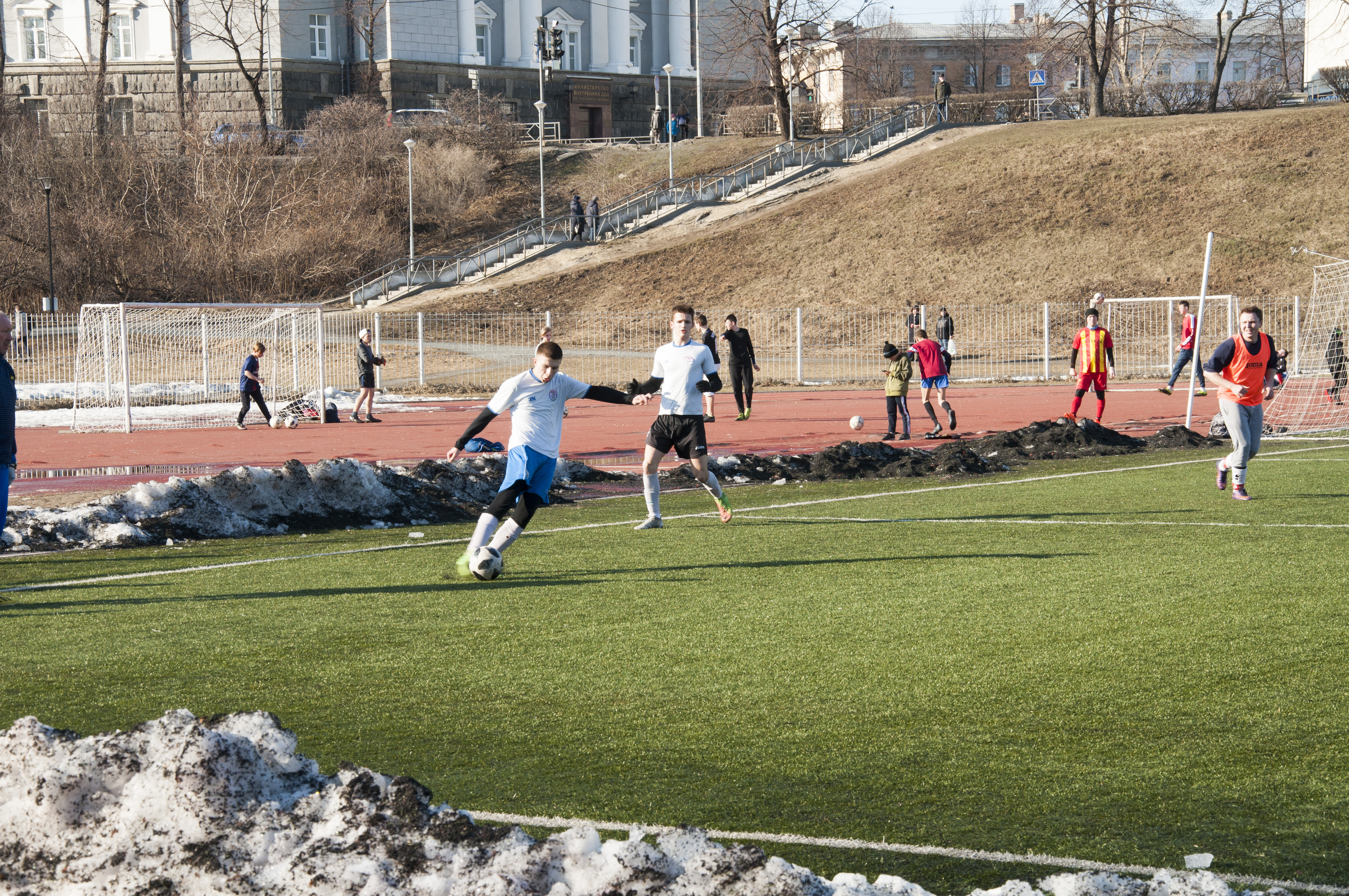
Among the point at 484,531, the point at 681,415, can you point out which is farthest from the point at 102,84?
the point at 484,531

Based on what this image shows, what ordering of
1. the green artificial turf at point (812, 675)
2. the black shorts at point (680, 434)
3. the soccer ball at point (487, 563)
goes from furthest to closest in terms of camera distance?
1. the black shorts at point (680, 434)
2. the soccer ball at point (487, 563)
3. the green artificial turf at point (812, 675)

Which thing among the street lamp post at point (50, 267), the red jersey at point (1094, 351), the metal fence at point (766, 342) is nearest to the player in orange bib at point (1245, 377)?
the red jersey at point (1094, 351)

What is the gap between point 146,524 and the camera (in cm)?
1252

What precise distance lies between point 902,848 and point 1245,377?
32.1ft

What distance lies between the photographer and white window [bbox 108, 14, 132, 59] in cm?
7525

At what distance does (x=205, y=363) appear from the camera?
3338 cm

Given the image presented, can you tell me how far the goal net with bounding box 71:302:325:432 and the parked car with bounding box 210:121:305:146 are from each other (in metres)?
30.2

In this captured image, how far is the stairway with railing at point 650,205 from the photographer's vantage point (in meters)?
55.8

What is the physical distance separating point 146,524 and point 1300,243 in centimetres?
4488

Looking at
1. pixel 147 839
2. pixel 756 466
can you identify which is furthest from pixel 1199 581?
pixel 756 466

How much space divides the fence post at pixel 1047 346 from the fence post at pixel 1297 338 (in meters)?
5.97

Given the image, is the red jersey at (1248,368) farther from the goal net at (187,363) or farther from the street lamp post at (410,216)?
the street lamp post at (410,216)

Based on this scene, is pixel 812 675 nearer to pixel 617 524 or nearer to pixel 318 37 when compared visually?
pixel 617 524

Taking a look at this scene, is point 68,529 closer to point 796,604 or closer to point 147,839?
point 796,604
